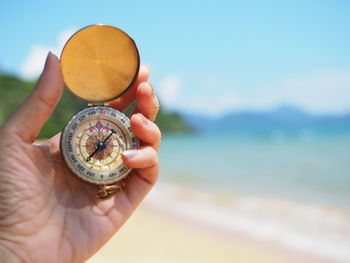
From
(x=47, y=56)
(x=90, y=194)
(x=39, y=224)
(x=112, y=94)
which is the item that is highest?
(x=112, y=94)

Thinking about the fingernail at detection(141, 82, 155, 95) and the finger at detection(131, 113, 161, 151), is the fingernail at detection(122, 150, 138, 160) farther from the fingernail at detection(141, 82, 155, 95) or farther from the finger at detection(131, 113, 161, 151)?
the fingernail at detection(141, 82, 155, 95)

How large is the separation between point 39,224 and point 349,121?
105m

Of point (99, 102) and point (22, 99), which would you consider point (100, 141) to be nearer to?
point (99, 102)

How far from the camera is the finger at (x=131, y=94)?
2.25 meters

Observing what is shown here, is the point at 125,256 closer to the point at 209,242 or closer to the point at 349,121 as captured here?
the point at 209,242

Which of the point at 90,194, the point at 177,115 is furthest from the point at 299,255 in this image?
the point at 177,115

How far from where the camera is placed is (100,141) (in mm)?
2193

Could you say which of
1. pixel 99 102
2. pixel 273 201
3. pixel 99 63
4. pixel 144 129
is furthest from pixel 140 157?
pixel 273 201

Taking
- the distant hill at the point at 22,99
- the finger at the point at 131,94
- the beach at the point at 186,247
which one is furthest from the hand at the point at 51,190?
the distant hill at the point at 22,99

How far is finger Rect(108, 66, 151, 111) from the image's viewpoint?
2.25m

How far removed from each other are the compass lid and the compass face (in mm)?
109

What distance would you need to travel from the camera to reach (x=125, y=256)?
494 centimetres

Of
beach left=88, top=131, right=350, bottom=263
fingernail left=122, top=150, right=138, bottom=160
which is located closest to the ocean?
beach left=88, top=131, right=350, bottom=263

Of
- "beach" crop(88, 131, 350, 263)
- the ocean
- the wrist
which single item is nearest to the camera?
the wrist
